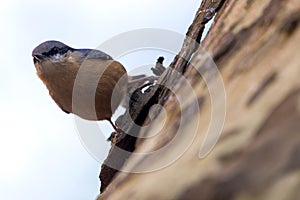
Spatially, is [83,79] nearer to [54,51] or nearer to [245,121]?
[54,51]

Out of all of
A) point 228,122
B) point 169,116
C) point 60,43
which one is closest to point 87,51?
point 60,43

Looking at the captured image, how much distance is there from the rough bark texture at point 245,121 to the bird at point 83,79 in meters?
3.22

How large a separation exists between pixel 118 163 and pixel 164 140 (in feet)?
2.54

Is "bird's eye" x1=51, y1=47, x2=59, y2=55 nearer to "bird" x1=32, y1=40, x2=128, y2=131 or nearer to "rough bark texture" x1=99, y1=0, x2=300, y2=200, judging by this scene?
"bird" x1=32, y1=40, x2=128, y2=131

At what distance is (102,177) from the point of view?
193 cm

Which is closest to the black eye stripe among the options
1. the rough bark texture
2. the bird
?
the bird

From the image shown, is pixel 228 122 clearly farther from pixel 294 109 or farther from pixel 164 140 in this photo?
pixel 164 140

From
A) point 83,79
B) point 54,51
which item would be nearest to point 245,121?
point 83,79

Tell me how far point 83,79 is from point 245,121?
12.1 feet

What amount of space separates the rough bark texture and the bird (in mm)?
3217

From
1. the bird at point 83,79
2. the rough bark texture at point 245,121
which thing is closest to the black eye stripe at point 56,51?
the bird at point 83,79

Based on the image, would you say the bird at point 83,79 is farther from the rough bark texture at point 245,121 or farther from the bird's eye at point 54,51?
the rough bark texture at point 245,121

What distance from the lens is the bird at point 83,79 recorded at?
14.3 ft

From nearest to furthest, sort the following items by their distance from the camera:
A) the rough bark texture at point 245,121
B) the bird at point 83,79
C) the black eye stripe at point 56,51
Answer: the rough bark texture at point 245,121, the bird at point 83,79, the black eye stripe at point 56,51
